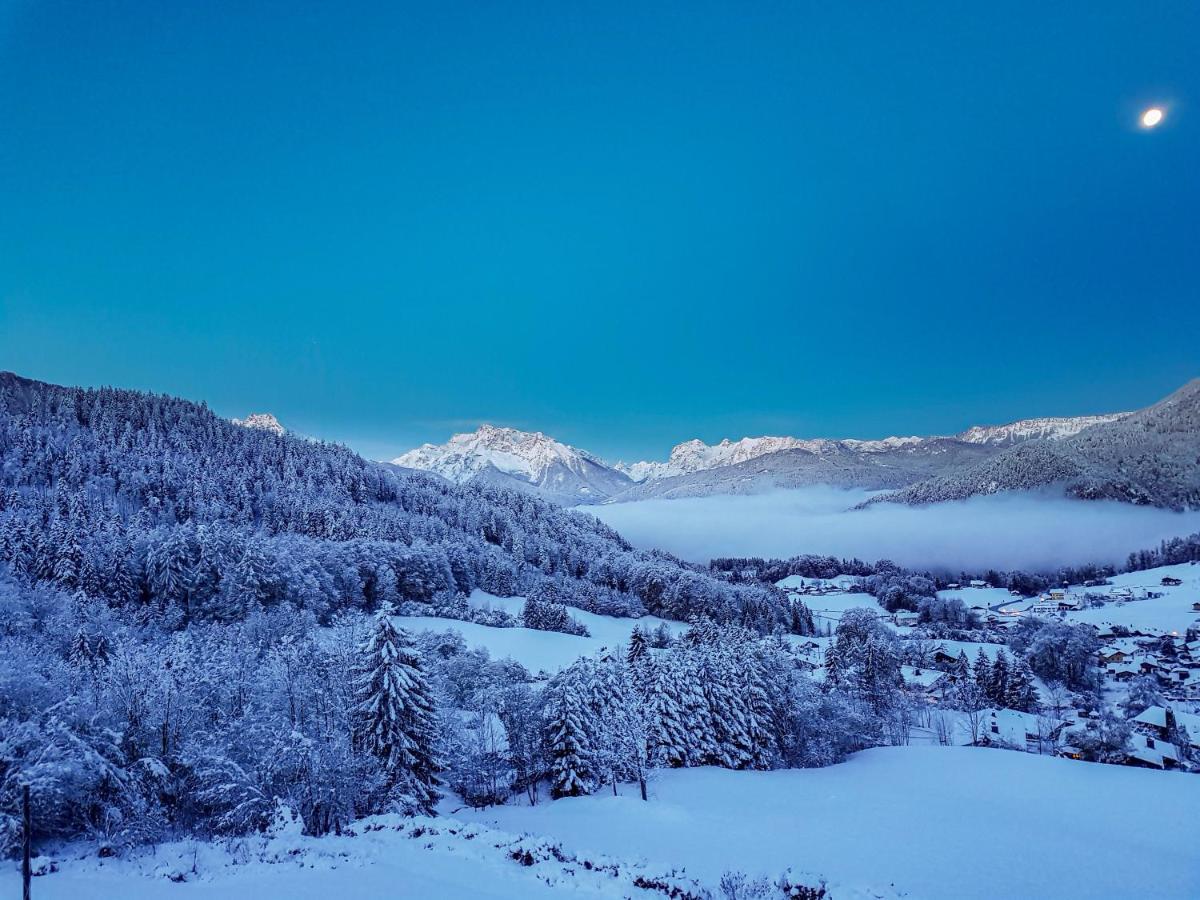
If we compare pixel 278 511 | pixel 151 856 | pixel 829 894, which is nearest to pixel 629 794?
pixel 829 894

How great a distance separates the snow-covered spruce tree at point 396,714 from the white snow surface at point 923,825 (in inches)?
174

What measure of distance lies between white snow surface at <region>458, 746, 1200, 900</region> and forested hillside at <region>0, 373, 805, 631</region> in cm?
5271

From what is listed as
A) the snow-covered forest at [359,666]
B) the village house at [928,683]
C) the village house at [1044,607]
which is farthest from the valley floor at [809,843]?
the village house at [1044,607]

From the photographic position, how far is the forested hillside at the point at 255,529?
62219mm

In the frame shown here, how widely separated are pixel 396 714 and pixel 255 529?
84198 millimetres

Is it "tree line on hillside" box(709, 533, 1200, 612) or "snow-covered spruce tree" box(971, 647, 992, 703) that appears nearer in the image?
"snow-covered spruce tree" box(971, 647, 992, 703)

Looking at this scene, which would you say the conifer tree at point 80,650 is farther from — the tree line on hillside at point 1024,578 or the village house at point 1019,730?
the tree line on hillside at point 1024,578

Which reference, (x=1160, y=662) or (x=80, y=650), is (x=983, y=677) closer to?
(x=1160, y=662)

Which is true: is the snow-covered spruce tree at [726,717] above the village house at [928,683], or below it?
above

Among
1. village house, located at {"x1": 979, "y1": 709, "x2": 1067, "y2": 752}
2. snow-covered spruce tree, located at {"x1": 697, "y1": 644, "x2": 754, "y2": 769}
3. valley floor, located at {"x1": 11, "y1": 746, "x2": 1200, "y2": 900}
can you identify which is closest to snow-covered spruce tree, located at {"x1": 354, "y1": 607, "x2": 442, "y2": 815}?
valley floor, located at {"x1": 11, "y1": 746, "x2": 1200, "y2": 900}

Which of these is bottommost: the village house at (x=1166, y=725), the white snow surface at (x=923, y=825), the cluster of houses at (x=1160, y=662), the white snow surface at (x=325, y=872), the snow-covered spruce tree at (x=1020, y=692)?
the cluster of houses at (x=1160, y=662)

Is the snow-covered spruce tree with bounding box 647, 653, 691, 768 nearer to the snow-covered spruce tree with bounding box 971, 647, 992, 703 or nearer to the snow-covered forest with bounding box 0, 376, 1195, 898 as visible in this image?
the snow-covered forest with bounding box 0, 376, 1195, 898

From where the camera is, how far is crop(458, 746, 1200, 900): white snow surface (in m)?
20.8

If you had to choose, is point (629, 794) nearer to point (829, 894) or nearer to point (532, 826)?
point (532, 826)
